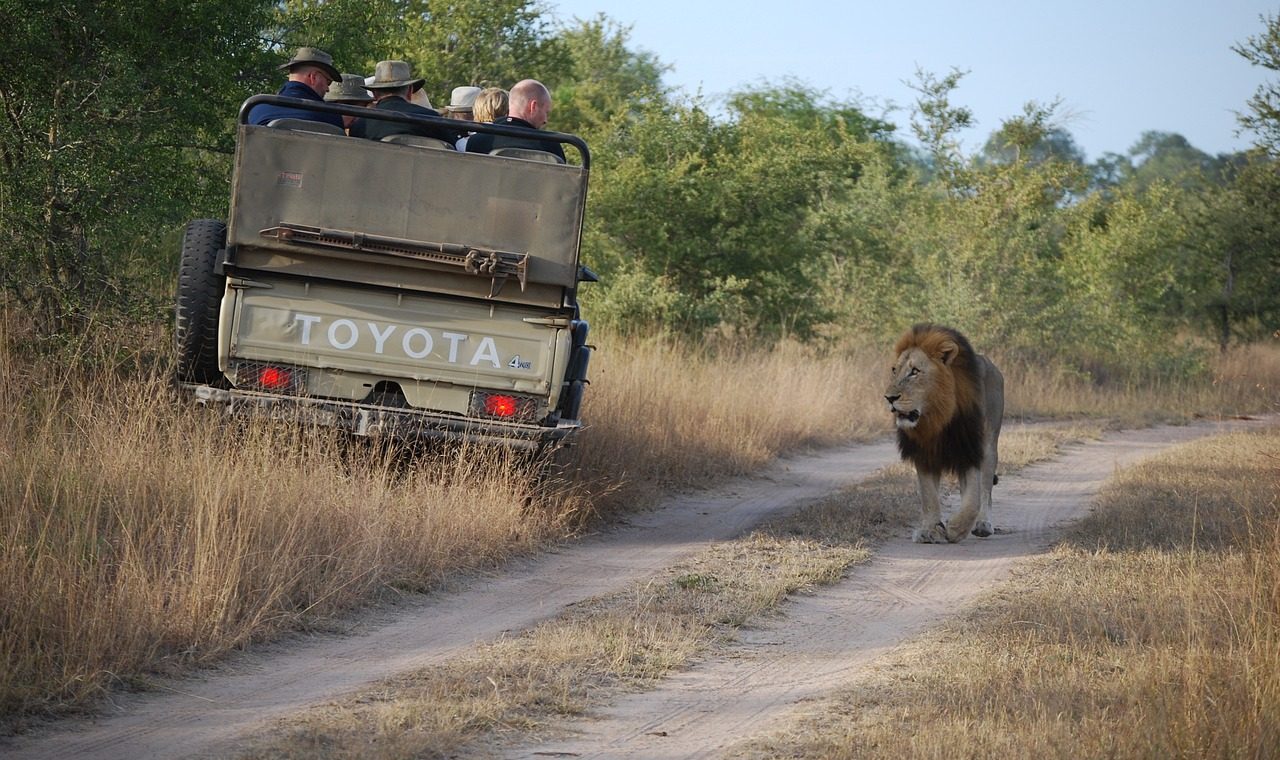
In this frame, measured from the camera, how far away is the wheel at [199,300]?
310 inches

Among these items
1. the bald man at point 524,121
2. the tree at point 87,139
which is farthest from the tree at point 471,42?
the bald man at point 524,121

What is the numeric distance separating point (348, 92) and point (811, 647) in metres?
5.42

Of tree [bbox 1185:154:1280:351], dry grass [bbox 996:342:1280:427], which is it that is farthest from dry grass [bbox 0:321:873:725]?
tree [bbox 1185:154:1280:351]

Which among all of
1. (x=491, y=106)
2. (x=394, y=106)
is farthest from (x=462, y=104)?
(x=394, y=106)

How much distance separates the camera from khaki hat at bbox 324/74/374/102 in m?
9.51

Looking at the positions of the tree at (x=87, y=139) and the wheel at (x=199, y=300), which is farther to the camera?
the tree at (x=87, y=139)

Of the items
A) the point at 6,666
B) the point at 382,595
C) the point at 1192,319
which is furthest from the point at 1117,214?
the point at 6,666

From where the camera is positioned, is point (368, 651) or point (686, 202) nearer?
point (368, 651)

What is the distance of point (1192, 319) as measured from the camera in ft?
109

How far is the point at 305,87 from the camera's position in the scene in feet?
30.0

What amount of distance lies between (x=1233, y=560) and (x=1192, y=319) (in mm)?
27683

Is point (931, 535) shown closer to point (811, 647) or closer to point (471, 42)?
point (811, 647)

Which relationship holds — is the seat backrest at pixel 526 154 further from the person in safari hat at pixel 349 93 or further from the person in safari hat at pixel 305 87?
the person in safari hat at pixel 349 93

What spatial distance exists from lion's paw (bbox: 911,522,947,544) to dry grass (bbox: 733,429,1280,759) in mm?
894
